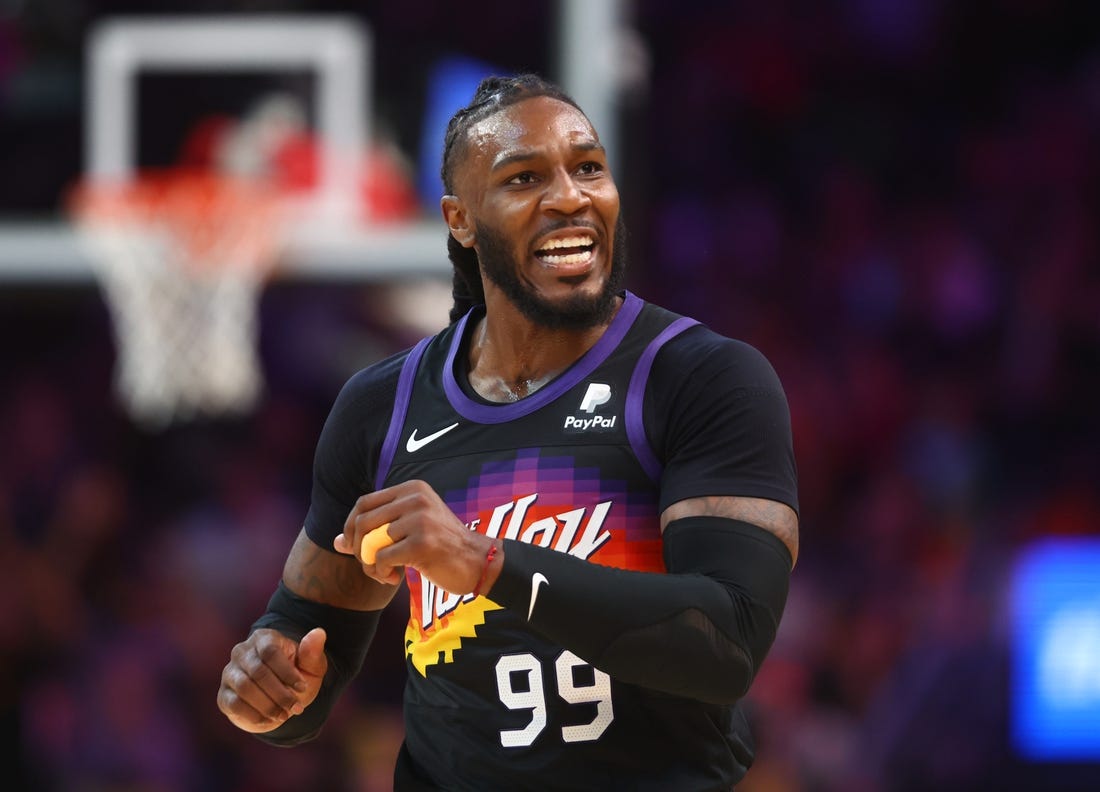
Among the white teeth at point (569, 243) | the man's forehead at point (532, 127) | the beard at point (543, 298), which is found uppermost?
the man's forehead at point (532, 127)

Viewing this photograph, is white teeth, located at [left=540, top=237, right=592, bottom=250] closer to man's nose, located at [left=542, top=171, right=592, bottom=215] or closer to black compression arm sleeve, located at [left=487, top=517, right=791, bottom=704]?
man's nose, located at [left=542, top=171, right=592, bottom=215]

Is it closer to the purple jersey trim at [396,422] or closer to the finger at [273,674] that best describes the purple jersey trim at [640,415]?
the purple jersey trim at [396,422]

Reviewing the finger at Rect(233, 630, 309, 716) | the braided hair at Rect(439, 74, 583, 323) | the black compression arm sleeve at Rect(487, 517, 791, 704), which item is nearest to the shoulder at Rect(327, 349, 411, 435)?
the braided hair at Rect(439, 74, 583, 323)

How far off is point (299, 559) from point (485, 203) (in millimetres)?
860

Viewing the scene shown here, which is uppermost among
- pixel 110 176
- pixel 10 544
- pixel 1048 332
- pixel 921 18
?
pixel 921 18

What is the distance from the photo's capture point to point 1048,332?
30.6ft

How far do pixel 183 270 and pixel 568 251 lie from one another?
4602 millimetres

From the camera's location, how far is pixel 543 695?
2.94m

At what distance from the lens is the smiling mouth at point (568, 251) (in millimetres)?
3139

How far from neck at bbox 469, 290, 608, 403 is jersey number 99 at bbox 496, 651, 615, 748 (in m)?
0.55

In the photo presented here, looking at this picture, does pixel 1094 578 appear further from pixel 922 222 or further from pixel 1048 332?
pixel 922 222

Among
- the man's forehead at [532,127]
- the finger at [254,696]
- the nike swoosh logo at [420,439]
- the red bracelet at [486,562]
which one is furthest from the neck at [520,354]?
the finger at [254,696]

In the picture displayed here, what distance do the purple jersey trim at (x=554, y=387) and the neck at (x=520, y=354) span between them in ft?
0.16

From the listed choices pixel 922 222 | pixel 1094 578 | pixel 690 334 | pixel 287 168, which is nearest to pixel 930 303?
pixel 922 222
